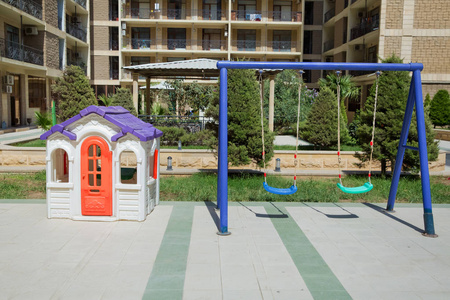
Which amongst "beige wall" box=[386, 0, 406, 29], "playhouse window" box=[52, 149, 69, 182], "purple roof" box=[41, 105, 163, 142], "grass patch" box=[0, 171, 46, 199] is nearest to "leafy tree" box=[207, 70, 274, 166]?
"purple roof" box=[41, 105, 163, 142]

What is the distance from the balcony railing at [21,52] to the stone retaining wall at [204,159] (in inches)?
585

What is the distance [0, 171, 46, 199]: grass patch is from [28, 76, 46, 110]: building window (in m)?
21.6

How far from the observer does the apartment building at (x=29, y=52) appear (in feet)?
90.9

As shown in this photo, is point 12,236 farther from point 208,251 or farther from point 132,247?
point 208,251

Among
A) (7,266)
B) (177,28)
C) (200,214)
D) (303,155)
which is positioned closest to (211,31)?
(177,28)

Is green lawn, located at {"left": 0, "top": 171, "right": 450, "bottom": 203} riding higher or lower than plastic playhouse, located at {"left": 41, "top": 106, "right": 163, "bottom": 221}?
lower

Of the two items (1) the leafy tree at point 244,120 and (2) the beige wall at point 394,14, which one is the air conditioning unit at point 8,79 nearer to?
(1) the leafy tree at point 244,120

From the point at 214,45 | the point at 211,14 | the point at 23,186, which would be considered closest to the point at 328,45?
the point at 214,45

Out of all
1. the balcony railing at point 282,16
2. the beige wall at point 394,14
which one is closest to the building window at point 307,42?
the balcony railing at point 282,16

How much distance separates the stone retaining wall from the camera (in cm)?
1461

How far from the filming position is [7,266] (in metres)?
5.88

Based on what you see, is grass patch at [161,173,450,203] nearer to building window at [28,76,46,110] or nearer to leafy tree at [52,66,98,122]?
leafy tree at [52,66,98,122]

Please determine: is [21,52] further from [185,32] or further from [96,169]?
[96,169]

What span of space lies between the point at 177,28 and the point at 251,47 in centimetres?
775
